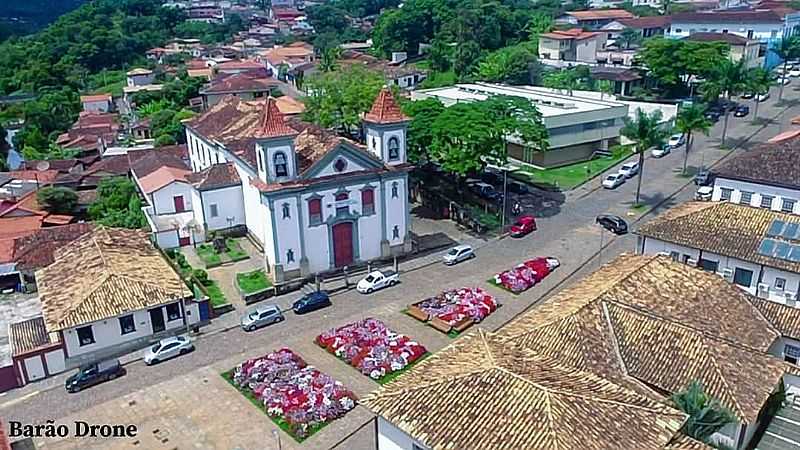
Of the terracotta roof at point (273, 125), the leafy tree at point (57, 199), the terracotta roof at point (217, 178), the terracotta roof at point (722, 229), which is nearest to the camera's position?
the terracotta roof at point (722, 229)

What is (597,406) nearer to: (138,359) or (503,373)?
(503,373)

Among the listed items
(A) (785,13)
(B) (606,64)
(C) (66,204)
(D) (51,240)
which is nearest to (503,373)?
(D) (51,240)

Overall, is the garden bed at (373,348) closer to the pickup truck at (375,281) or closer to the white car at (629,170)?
the pickup truck at (375,281)

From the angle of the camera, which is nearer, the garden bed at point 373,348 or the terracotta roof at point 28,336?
the garden bed at point 373,348

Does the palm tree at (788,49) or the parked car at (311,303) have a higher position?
the palm tree at (788,49)

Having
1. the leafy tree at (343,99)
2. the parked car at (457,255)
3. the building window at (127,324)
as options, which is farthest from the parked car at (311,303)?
the leafy tree at (343,99)
